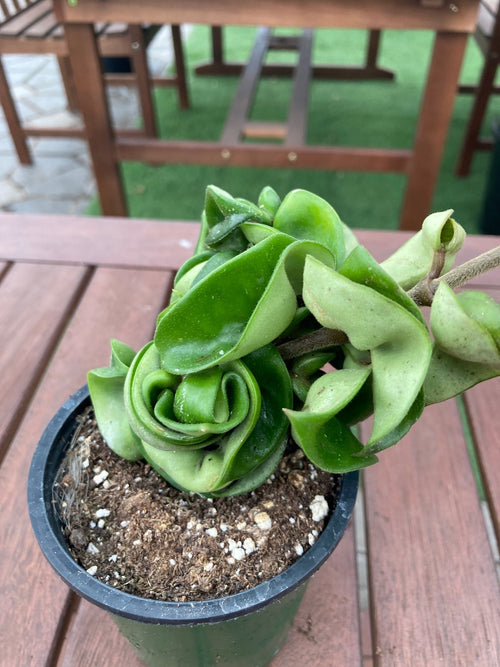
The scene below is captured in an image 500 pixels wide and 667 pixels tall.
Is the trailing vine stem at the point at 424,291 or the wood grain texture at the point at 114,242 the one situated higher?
the trailing vine stem at the point at 424,291

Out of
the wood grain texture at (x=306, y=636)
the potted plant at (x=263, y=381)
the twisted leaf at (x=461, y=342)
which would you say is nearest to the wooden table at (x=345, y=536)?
the wood grain texture at (x=306, y=636)

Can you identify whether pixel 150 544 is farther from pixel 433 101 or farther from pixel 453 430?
pixel 433 101

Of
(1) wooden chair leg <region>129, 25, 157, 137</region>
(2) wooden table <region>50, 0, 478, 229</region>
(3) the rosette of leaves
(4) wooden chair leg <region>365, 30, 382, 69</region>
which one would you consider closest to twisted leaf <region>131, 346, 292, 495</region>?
(3) the rosette of leaves

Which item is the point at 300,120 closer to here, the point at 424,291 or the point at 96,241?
the point at 96,241

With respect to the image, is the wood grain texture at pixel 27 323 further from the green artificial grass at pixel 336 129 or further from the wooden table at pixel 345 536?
the green artificial grass at pixel 336 129

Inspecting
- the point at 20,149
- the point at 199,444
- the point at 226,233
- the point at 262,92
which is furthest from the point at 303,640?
the point at 262,92

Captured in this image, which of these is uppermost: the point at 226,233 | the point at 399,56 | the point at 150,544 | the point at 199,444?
the point at 226,233
